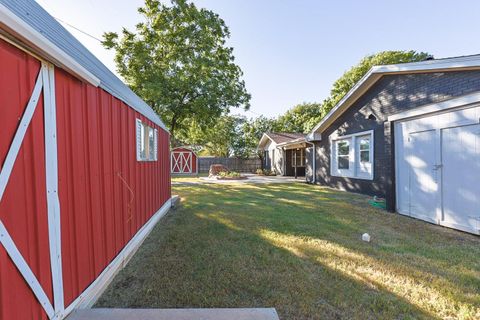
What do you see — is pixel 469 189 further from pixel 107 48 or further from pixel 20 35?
pixel 107 48

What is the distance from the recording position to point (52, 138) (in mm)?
1802

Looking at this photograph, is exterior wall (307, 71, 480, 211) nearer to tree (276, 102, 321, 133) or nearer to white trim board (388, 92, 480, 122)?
white trim board (388, 92, 480, 122)

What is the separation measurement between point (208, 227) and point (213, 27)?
15560 mm

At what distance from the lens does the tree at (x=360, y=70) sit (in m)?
22.3

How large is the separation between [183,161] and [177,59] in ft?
27.9

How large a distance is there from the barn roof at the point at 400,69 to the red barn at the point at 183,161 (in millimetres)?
12841

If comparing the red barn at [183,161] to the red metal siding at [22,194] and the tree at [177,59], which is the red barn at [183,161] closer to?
the tree at [177,59]

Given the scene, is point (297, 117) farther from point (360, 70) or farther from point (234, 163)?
point (234, 163)

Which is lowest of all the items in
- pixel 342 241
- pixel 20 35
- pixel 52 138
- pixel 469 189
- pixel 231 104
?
pixel 342 241

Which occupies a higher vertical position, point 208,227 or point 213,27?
point 213,27

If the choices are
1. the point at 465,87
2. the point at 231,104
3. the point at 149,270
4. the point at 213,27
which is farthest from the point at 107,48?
the point at 465,87

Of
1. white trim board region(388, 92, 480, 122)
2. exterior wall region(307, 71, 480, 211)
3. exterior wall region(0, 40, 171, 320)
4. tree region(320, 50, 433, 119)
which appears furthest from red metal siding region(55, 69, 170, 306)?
tree region(320, 50, 433, 119)

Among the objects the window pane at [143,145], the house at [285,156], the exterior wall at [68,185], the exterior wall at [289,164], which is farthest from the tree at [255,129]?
the exterior wall at [68,185]

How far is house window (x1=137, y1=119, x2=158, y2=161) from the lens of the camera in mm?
4141
